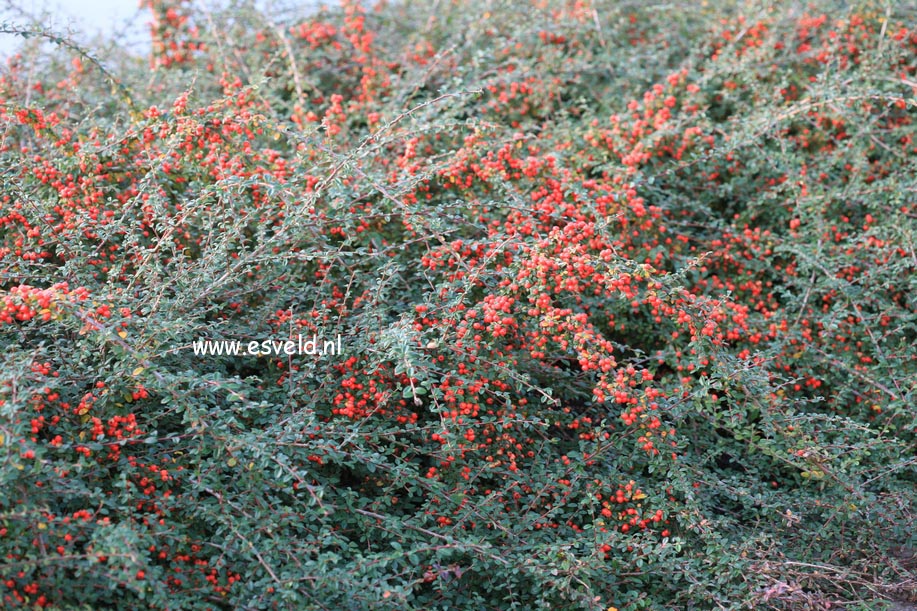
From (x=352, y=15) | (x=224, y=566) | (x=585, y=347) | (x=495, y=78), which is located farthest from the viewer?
(x=352, y=15)

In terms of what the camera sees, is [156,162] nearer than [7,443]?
No

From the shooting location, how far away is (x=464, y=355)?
10.6 ft

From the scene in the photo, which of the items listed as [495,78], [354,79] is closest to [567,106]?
[495,78]

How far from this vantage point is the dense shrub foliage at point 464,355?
9.20 feet

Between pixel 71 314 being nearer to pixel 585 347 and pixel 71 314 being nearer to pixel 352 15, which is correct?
pixel 585 347

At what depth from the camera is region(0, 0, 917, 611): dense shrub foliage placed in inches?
110

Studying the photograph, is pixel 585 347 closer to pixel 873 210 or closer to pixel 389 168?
pixel 389 168

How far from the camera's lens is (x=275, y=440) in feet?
9.50

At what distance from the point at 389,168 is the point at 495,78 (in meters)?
1.02

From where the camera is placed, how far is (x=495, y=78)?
490 cm

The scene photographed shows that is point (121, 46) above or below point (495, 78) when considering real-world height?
above

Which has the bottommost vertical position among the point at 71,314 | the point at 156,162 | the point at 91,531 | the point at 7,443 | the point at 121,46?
the point at 91,531

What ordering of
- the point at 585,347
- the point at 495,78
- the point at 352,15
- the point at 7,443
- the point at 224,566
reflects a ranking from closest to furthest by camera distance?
the point at 7,443
the point at 224,566
the point at 585,347
the point at 495,78
the point at 352,15

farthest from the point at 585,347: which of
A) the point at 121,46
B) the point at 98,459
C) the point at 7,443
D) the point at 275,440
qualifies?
the point at 121,46
